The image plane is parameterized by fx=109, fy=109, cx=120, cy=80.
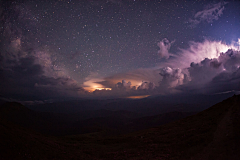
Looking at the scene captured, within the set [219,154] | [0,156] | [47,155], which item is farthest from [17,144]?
[219,154]

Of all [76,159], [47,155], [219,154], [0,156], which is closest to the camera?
[0,156]

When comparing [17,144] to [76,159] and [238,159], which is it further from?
[238,159]

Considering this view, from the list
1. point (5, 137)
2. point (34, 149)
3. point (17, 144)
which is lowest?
point (34, 149)

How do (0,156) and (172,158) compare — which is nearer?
(0,156)

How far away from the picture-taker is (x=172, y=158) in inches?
917

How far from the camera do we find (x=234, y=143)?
75.5 ft

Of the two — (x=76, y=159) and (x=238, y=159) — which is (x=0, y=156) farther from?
(x=238, y=159)

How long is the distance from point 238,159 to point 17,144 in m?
40.1

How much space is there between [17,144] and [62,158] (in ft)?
29.7

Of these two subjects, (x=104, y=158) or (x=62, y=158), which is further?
(x=104, y=158)

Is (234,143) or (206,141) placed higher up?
(234,143)

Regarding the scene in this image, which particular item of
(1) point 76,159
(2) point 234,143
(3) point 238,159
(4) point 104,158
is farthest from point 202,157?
(1) point 76,159

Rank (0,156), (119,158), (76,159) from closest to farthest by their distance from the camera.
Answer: (0,156), (76,159), (119,158)

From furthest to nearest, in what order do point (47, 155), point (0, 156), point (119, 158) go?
point (119, 158)
point (47, 155)
point (0, 156)
